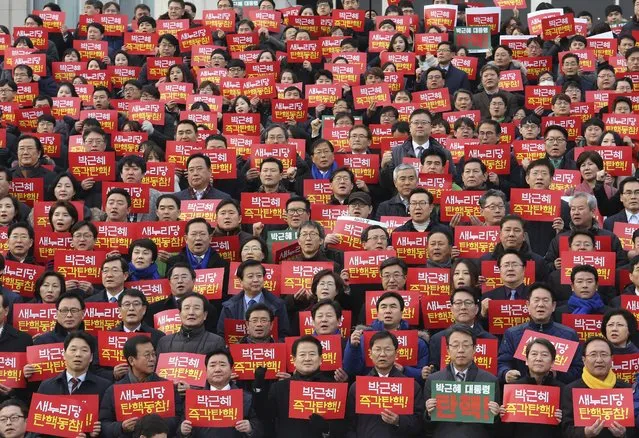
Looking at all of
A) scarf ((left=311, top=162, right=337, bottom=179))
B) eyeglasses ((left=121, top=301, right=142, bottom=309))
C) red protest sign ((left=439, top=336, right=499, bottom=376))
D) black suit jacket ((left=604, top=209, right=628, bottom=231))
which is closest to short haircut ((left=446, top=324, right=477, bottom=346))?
red protest sign ((left=439, top=336, right=499, bottom=376))

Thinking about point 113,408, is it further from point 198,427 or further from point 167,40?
point 167,40

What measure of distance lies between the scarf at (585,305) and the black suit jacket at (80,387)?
3.95 meters

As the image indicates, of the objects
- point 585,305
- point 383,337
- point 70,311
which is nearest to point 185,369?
point 70,311

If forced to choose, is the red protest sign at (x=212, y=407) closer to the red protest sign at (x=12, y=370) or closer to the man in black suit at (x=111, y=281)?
the red protest sign at (x=12, y=370)

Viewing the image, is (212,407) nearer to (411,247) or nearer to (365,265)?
(365,265)

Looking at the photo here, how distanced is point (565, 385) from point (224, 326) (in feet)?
9.67

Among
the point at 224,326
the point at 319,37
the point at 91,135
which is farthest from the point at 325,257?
the point at 319,37

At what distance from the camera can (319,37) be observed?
22.9 meters

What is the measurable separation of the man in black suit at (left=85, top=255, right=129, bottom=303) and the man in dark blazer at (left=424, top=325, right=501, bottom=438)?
3.00 m

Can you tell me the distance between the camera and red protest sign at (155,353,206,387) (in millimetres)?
12406

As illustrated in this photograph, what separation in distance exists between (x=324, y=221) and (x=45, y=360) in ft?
12.0

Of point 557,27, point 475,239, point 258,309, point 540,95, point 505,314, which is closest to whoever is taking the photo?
point 258,309

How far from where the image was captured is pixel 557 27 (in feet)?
72.4

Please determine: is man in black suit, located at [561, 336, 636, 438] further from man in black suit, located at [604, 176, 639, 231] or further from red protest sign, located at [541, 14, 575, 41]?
red protest sign, located at [541, 14, 575, 41]
